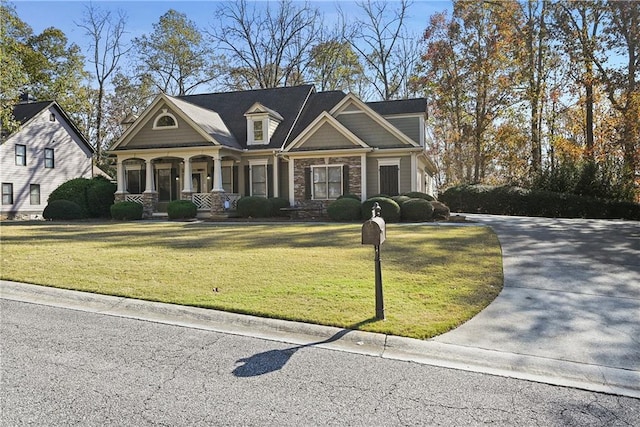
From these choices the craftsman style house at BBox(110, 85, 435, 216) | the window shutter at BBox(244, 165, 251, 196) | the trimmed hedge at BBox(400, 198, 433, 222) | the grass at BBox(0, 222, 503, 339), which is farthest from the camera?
the window shutter at BBox(244, 165, 251, 196)

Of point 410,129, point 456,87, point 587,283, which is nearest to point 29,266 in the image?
point 587,283

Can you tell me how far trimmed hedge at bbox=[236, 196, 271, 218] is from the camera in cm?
1986

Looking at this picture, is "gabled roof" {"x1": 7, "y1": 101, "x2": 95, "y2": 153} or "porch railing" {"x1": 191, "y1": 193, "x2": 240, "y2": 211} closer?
"porch railing" {"x1": 191, "y1": 193, "x2": 240, "y2": 211}

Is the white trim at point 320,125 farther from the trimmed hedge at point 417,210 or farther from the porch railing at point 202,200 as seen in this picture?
the porch railing at point 202,200

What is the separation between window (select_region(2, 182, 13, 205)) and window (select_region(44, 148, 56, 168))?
329 centimetres

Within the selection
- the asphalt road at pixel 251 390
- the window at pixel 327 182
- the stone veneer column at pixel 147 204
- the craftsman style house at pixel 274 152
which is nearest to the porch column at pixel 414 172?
the craftsman style house at pixel 274 152

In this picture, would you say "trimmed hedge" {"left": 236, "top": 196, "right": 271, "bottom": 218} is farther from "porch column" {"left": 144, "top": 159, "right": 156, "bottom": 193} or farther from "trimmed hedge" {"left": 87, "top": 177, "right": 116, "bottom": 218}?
"trimmed hedge" {"left": 87, "top": 177, "right": 116, "bottom": 218}

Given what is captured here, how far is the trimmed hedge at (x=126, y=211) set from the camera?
21016 mm

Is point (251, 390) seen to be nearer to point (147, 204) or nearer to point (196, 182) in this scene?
point (147, 204)

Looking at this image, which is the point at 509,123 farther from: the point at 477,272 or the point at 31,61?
the point at 31,61

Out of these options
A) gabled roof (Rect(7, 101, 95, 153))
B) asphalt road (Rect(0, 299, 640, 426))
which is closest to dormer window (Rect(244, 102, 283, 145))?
gabled roof (Rect(7, 101, 95, 153))

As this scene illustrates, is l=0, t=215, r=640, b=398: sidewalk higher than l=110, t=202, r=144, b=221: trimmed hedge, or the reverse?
l=110, t=202, r=144, b=221: trimmed hedge

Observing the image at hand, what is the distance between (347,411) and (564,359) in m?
2.31

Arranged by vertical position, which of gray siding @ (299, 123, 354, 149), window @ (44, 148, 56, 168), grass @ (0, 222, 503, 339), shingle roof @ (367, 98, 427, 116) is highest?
shingle roof @ (367, 98, 427, 116)
